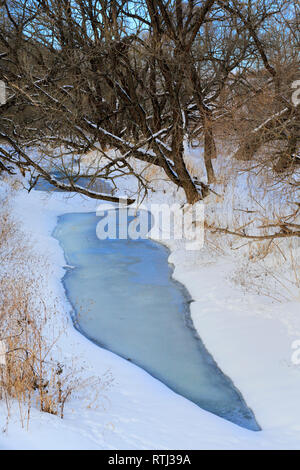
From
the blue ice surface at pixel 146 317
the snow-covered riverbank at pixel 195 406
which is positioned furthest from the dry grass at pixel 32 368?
the blue ice surface at pixel 146 317

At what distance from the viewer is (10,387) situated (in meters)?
3.86

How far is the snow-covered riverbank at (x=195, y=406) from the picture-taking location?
11.3 feet

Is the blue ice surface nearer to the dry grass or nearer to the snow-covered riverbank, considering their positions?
the snow-covered riverbank

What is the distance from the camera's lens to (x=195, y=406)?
4.64 meters

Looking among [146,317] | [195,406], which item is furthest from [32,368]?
[146,317]

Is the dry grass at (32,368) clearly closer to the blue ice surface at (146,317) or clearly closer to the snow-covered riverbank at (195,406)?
the snow-covered riverbank at (195,406)

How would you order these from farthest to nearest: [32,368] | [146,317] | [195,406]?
[146,317] → [195,406] → [32,368]

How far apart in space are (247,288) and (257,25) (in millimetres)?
4574

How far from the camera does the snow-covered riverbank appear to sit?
11.3ft

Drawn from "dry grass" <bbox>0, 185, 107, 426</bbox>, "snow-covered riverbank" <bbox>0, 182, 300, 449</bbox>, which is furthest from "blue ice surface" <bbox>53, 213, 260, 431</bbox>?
"dry grass" <bbox>0, 185, 107, 426</bbox>

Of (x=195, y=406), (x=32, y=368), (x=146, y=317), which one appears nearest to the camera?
(x=32, y=368)

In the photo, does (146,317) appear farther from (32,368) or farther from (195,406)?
(32,368)

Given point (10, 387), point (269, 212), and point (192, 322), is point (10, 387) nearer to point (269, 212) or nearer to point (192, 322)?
point (192, 322)
